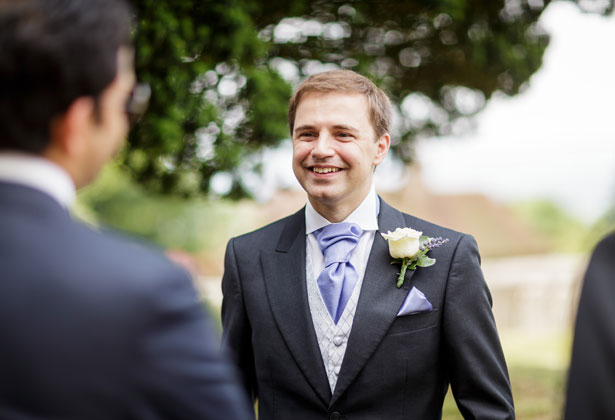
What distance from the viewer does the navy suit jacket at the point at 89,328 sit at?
109 centimetres

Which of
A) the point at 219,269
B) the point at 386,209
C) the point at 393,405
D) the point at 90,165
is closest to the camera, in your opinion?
the point at 90,165

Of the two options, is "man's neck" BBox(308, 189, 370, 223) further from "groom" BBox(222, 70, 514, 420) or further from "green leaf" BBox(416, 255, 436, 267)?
"green leaf" BBox(416, 255, 436, 267)

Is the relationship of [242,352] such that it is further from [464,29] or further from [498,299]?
[498,299]

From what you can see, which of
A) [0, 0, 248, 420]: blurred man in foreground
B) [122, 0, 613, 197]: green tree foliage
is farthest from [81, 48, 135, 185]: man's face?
[122, 0, 613, 197]: green tree foliage

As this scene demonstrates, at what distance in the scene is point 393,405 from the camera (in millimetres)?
2498

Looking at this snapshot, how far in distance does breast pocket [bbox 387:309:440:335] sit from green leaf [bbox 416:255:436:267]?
0.60 ft

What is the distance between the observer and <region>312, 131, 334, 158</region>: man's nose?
2.73 metres

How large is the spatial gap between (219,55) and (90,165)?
18.7 ft

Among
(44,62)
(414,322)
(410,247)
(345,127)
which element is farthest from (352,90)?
(44,62)

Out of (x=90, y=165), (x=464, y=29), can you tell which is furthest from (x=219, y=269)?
(x=90, y=165)

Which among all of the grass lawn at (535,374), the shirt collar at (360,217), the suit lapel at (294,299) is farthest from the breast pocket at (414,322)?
the grass lawn at (535,374)

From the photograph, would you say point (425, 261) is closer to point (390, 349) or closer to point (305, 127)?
point (390, 349)

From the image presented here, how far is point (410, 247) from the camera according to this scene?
8.47ft

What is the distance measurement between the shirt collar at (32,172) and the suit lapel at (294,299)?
5.07ft
